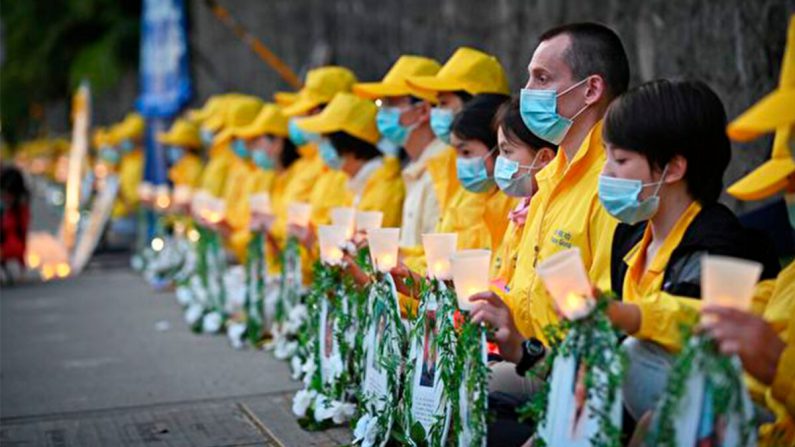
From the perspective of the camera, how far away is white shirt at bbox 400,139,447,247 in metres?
6.62

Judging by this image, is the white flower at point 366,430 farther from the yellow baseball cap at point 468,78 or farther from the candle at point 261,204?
the candle at point 261,204

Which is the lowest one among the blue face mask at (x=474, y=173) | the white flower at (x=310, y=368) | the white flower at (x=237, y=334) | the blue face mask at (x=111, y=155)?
the white flower at (x=237, y=334)

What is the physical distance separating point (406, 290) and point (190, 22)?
73.5 feet

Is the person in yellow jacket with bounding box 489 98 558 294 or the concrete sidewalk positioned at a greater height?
the person in yellow jacket with bounding box 489 98 558 294

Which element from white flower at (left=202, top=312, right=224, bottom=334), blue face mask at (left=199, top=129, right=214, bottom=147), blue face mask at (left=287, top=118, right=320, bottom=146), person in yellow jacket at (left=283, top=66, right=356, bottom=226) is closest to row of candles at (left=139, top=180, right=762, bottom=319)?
person in yellow jacket at (left=283, top=66, right=356, bottom=226)

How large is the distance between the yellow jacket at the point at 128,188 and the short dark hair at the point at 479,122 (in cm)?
1155

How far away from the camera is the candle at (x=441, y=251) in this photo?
4.62 meters

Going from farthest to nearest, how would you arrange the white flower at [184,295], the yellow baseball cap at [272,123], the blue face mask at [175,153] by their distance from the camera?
the blue face mask at [175,153]
the white flower at [184,295]
the yellow baseball cap at [272,123]

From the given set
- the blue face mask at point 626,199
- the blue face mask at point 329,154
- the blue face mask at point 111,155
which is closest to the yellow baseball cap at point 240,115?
the blue face mask at point 329,154

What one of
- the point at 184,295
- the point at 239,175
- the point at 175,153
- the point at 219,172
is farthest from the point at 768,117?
the point at 175,153

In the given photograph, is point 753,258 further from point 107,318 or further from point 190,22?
point 190,22

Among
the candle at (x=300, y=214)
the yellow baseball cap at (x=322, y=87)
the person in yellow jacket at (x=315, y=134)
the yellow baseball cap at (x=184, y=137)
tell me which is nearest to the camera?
the candle at (x=300, y=214)

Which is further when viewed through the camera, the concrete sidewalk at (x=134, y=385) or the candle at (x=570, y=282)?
the concrete sidewalk at (x=134, y=385)

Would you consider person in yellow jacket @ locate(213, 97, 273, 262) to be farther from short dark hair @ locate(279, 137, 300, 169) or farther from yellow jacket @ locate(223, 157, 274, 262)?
short dark hair @ locate(279, 137, 300, 169)
